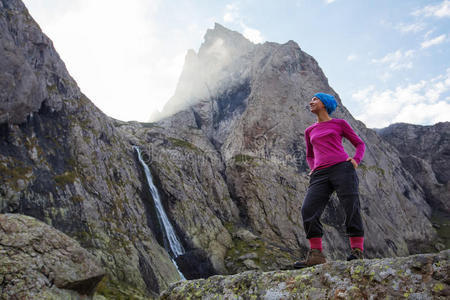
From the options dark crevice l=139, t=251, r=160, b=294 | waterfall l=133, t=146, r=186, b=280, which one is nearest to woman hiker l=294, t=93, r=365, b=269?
dark crevice l=139, t=251, r=160, b=294

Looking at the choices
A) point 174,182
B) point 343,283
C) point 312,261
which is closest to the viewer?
point 343,283

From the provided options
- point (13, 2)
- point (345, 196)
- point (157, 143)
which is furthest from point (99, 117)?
point (345, 196)

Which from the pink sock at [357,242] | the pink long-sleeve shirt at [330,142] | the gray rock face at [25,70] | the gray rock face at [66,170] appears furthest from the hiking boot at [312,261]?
the gray rock face at [25,70]

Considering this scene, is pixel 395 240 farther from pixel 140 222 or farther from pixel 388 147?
pixel 140 222

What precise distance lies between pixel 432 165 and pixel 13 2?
5935 inches

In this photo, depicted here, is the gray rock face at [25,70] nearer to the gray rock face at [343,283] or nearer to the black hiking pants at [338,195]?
the gray rock face at [343,283]

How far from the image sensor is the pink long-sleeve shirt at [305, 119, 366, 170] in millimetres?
6445

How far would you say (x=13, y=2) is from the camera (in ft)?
129

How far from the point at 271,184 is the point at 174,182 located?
26.2m

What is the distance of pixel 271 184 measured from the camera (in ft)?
224

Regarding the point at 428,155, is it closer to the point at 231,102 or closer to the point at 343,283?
the point at 231,102

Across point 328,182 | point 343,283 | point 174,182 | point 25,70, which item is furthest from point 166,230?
point 343,283

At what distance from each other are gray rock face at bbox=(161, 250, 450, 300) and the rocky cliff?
63.0 feet

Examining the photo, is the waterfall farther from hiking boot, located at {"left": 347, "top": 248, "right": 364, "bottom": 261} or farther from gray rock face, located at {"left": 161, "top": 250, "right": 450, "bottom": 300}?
hiking boot, located at {"left": 347, "top": 248, "right": 364, "bottom": 261}
